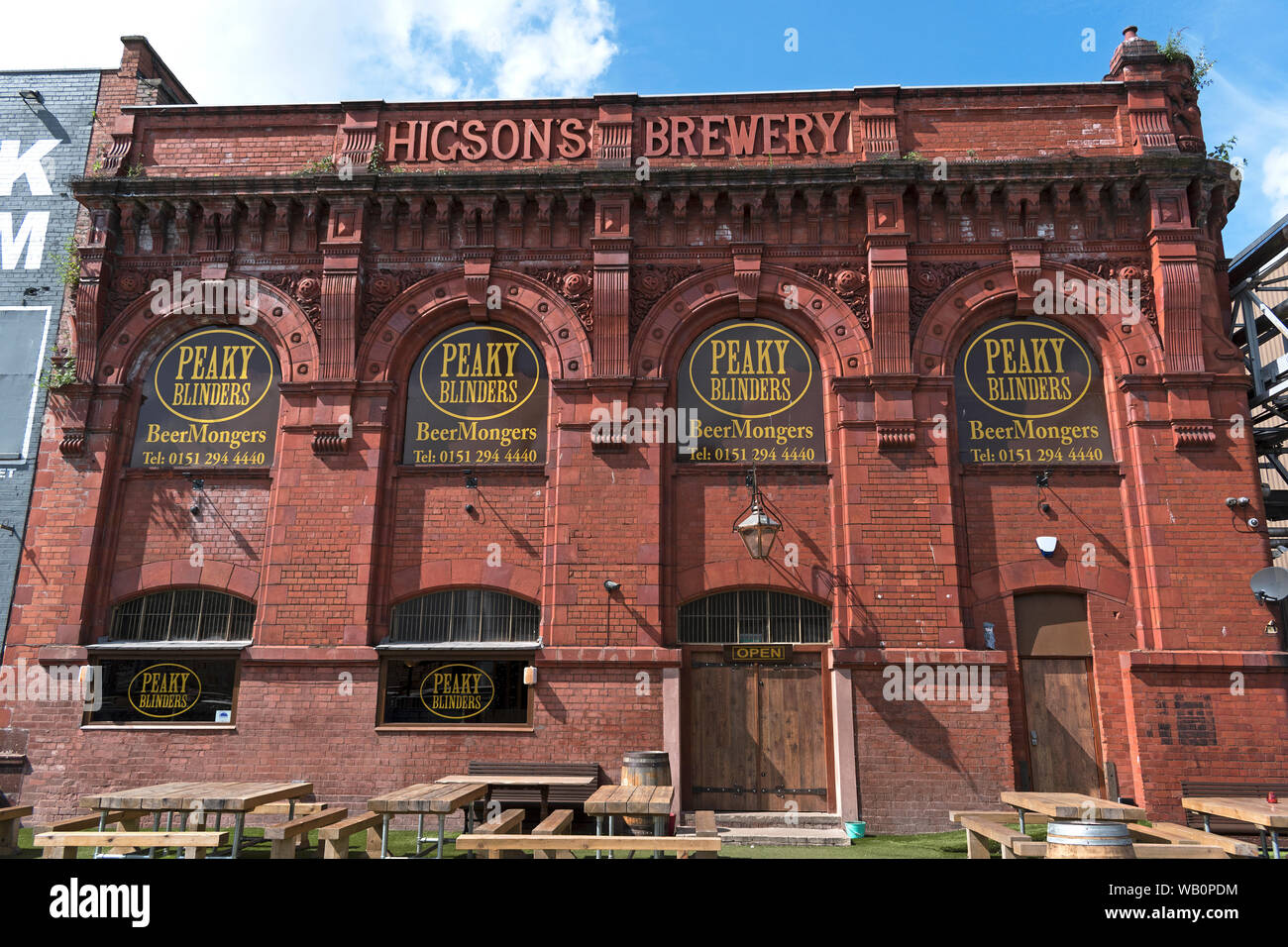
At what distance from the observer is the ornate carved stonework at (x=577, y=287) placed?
613 inches

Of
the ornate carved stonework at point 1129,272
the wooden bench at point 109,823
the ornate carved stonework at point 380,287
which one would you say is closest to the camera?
the wooden bench at point 109,823

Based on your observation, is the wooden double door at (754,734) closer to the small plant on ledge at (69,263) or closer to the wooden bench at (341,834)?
the wooden bench at (341,834)

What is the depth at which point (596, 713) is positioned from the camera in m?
13.7

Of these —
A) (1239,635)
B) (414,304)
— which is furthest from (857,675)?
(414,304)

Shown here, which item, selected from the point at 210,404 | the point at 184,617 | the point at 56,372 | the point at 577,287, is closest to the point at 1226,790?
the point at 577,287

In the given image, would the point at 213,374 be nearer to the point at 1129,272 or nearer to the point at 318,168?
the point at 318,168

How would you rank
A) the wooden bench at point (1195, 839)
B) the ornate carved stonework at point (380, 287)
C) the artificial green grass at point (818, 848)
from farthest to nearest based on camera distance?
1. the ornate carved stonework at point (380, 287)
2. the artificial green grass at point (818, 848)
3. the wooden bench at point (1195, 839)

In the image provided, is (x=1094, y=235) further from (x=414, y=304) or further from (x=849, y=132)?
(x=414, y=304)

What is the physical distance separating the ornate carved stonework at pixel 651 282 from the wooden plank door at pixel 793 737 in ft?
22.2

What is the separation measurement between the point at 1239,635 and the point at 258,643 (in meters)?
16.0

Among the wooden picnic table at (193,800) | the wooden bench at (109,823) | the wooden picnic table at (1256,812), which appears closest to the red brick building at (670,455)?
the wooden picnic table at (1256,812)

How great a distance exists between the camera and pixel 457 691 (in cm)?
1405

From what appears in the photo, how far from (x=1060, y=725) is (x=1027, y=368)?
6191 mm
